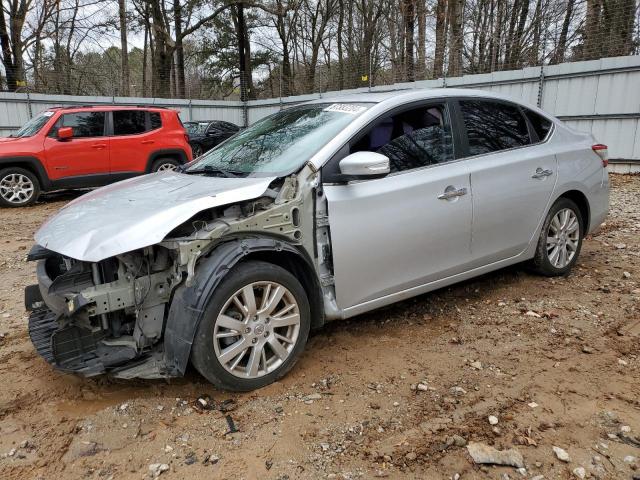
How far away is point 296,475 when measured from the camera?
2.24 m

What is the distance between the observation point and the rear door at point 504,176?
3.76m

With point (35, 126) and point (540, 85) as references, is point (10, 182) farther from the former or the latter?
point (540, 85)

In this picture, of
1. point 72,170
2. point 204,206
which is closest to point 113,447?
point 204,206

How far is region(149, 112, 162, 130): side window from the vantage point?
10391 mm

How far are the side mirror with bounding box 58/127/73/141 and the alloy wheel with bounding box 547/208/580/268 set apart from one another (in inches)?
328

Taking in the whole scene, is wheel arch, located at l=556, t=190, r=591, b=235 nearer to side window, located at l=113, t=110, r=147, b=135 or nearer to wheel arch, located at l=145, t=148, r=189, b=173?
wheel arch, located at l=145, t=148, r=189, b=173

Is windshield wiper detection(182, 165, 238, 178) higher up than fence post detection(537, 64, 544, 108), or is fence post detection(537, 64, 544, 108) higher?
fence post detection(537, 64, 544, 108)

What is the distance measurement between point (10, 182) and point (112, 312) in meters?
7.83

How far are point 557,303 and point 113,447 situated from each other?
3.45 metres

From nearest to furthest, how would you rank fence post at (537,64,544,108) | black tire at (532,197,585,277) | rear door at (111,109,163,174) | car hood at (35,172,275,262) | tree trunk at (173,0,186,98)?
car hood at (35,172,275,262) → black tire at (532,197,585,277) → rear door at (111,109,163,174) → fence post at (537,64,544,108) → tree trunk at (173,0,186,98)

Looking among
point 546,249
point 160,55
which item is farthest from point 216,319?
point 160,55

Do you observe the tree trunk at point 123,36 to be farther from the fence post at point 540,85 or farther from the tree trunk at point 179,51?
the fence post at point 540,85

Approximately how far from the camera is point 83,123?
9555mm

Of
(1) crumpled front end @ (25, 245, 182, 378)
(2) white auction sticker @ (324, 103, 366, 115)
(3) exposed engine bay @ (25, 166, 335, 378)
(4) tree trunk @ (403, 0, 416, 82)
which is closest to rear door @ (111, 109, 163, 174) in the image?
(2) white auction sticker @ (324, 103, 366, 115)
